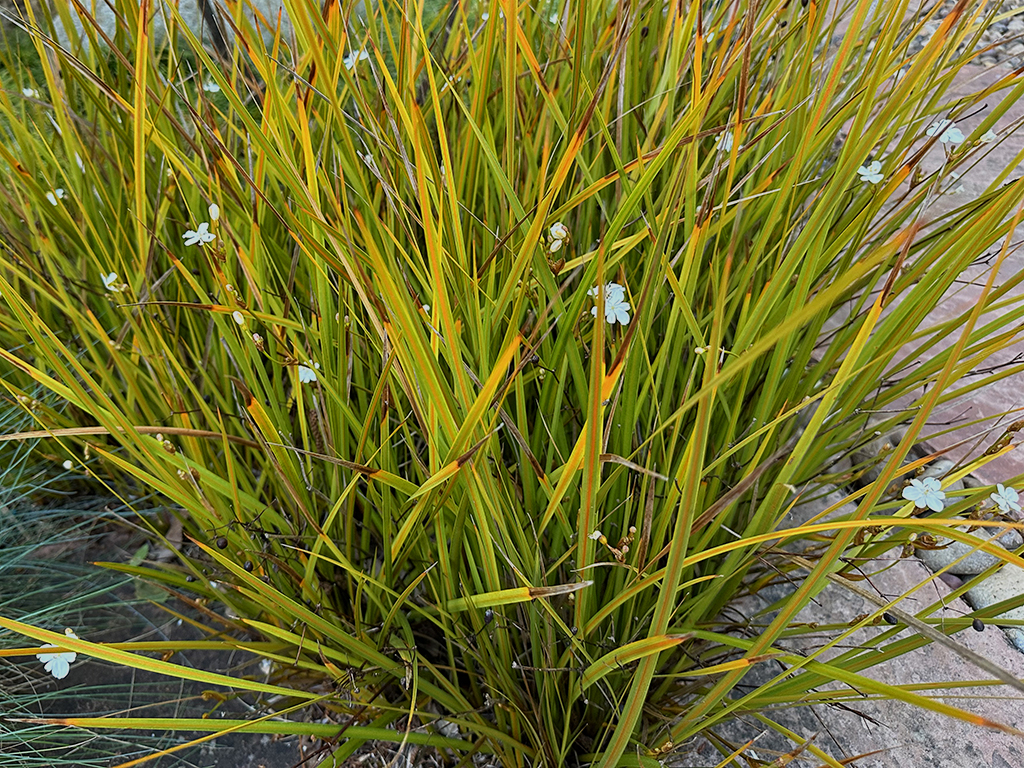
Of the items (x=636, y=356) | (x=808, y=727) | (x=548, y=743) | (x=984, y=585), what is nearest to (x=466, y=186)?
(x=636, y=356)

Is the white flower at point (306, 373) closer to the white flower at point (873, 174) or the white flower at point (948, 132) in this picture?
the white flower at point (873, 174)

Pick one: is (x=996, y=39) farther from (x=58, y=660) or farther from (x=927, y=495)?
(x=58, y=660)

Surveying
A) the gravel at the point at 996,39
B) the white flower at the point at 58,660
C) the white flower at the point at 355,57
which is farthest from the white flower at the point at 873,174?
the gravel at the point at 996,39

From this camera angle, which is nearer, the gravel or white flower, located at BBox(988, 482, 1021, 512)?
white flower, located at BBox(988, 482, 1021, 512)

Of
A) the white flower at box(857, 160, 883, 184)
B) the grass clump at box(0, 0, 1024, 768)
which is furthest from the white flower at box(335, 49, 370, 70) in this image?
the white flower at box(857, 160, 883, 184)

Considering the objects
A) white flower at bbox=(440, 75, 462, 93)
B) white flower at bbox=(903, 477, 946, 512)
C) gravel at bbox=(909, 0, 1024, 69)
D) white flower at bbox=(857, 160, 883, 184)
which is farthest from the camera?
gravel at bbox=(909, 0, 1024, 69)

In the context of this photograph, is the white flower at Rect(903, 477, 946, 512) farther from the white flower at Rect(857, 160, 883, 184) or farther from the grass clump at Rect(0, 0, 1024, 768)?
the white flower at Rect(857, 160, 883, 184)
